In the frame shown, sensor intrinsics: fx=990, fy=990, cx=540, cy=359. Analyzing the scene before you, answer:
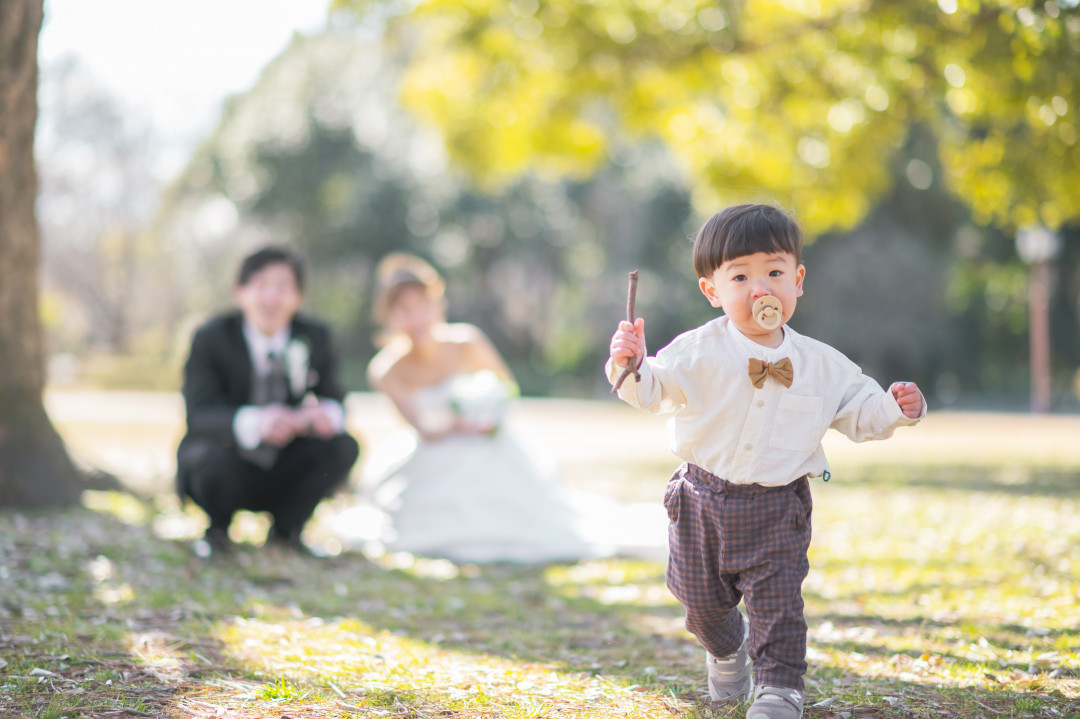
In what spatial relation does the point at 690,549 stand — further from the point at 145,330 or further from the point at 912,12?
the point at 145,330

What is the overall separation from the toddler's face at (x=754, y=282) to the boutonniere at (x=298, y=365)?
346cm

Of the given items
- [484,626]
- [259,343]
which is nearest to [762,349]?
[484,626]

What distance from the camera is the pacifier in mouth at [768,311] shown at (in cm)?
276

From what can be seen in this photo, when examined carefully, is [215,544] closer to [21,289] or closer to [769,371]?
[21,289]

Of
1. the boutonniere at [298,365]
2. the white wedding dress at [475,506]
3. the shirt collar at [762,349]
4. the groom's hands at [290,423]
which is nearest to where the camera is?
the shirt collar at [762,349]

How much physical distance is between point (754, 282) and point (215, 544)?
379cm

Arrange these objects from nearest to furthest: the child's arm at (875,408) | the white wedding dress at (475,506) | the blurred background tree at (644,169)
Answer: the child's arm at (875,408), the white wedding dress at (475,506), the blurred background tree at (644,169)

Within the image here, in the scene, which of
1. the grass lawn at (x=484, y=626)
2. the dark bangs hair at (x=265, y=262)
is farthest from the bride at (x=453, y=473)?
the dark bangs hair at (x=265, y=262)

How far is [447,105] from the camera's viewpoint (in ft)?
40.0

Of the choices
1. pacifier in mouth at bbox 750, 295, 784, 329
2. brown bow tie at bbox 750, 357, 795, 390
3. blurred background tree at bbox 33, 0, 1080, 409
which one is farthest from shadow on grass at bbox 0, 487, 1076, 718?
blurred background tree at bbox 33, 0, 1080, 409

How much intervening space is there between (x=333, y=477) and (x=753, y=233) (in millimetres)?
3610

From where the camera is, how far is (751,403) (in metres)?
2.83

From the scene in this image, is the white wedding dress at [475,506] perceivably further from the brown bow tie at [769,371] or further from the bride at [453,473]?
the brown bow tie at [769,371]

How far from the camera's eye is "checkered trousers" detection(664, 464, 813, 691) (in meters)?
2.72
